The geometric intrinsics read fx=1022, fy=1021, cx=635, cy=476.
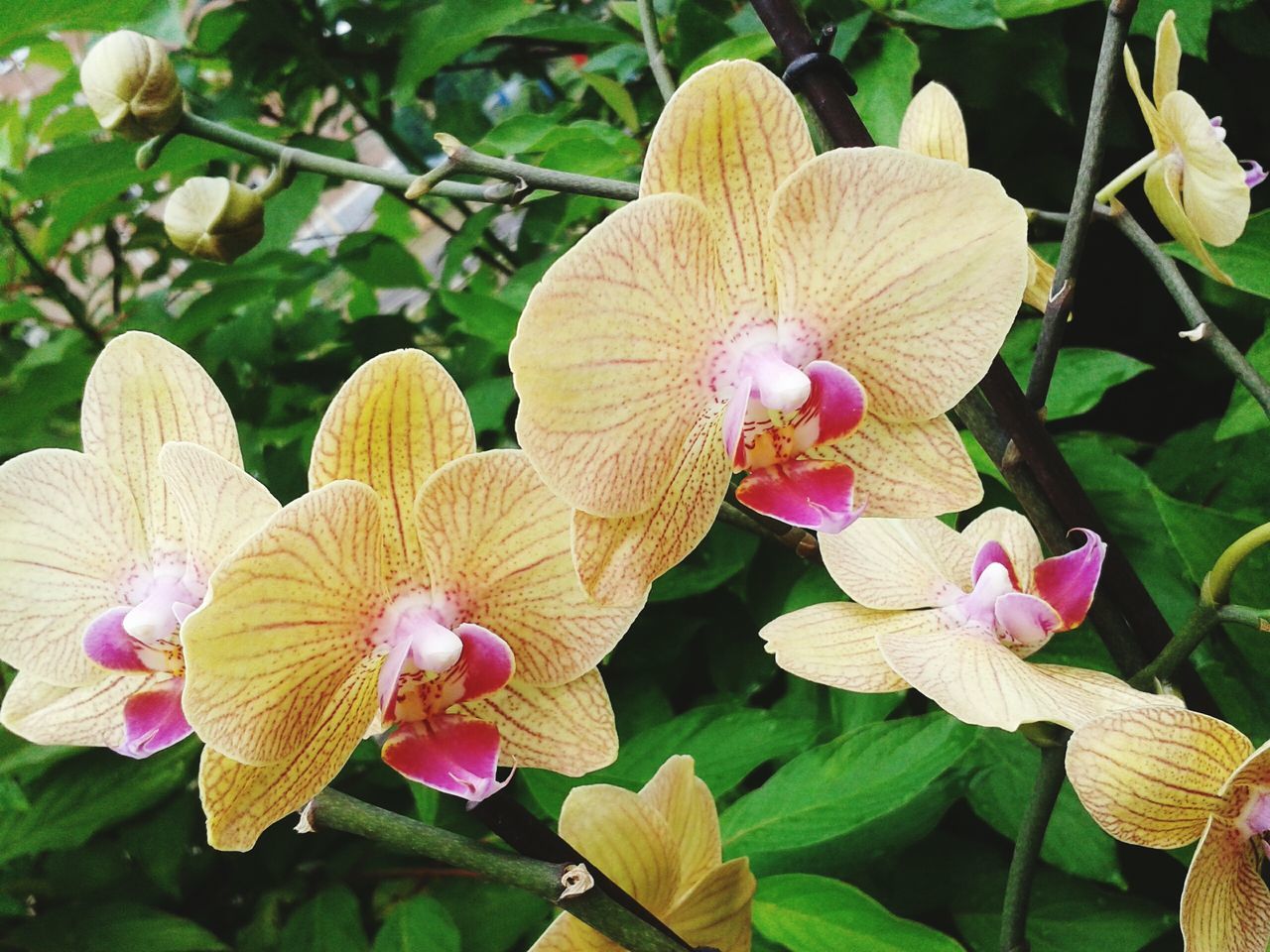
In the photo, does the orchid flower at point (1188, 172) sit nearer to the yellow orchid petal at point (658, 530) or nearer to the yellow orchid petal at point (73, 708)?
the yellow orchid petal at point (658, 530)

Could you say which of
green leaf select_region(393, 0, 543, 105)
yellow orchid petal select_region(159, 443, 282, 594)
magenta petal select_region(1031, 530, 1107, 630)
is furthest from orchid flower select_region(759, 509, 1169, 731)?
green leaf select_region(393, 0, 543, 105)

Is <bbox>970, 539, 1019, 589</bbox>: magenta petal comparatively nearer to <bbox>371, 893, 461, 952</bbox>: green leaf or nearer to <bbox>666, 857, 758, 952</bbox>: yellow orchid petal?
<bbox>666, 857, 758, 952</bbox>: yellow orchid petal

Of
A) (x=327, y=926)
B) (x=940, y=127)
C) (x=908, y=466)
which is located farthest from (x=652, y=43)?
(x=327, y=926)

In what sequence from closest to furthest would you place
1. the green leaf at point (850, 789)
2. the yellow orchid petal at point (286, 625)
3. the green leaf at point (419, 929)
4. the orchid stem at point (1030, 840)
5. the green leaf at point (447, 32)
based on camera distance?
the yellow orchid petal at point (286, 625)
the orchid stem at point (1030, 840)
the green leaf at point (850, 789)
the green leaf at point (419, 929)
the green leaf at point (447, 32)

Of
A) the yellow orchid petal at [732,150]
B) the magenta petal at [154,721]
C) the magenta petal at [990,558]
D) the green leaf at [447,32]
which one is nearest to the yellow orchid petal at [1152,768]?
the magenta petal at [990,558]

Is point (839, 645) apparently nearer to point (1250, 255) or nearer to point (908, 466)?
point (908, 466)

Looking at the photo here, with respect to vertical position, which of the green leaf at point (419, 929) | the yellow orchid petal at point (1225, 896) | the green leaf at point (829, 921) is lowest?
the green leaf at point (419, 929)

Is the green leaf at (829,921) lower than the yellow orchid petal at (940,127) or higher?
lower
